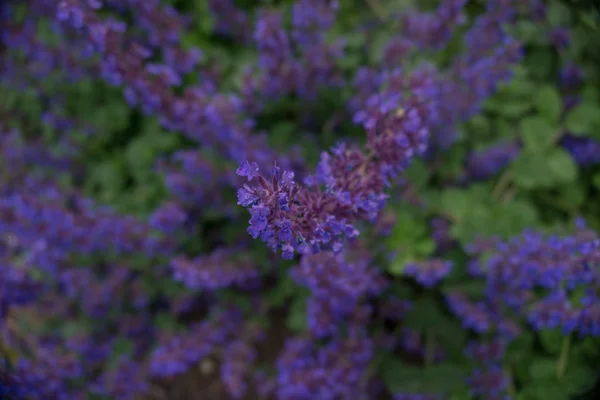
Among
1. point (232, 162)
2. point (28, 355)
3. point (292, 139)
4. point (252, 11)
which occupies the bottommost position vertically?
point (28, 355)

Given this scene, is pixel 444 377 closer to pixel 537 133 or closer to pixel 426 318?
pixel 426 318

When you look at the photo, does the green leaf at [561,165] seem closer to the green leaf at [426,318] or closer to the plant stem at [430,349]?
the green leaf at [426,318]

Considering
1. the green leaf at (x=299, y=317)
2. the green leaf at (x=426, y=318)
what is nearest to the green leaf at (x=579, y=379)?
the green leaf at (x=426, y=318)

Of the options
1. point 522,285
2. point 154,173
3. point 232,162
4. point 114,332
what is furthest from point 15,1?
point 522,285

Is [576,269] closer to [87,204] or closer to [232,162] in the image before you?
[232,162]

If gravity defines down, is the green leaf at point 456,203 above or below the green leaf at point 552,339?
above

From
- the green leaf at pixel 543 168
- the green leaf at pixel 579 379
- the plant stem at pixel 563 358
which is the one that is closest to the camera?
the green leaf at pixel 579 379

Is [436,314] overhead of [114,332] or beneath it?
beneath
